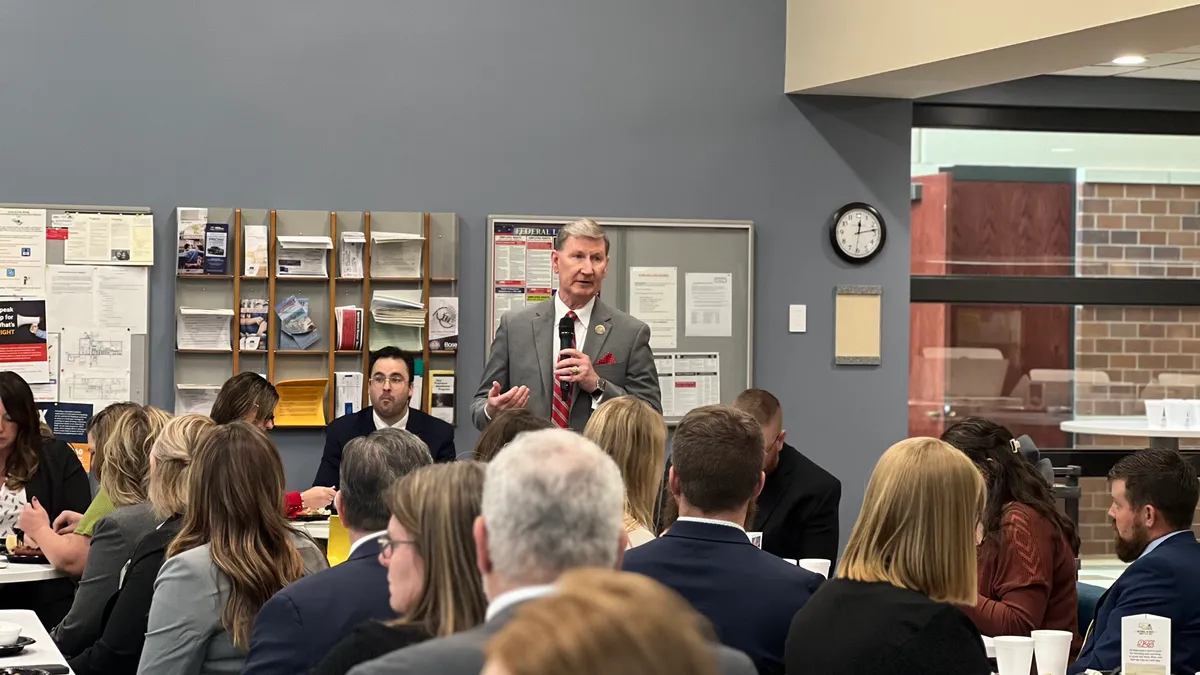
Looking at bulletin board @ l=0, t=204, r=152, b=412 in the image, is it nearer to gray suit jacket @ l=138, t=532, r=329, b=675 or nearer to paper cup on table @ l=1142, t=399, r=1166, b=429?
gray suit jacket @ l=138, t=532, r=329, b=675

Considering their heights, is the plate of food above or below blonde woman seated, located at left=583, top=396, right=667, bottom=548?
below

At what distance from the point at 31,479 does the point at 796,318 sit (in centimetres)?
384

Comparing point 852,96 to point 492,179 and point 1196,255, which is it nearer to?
point 492,179

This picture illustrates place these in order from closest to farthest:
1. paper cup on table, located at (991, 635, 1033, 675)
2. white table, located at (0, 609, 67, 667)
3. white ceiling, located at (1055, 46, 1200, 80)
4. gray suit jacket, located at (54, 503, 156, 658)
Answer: paper cup on table, located at (991, 635, 1033, 675)
white table, located at (0, 609, 67, 667)
gray suit jacket, located at (54, 503, 156, 658)
white ceiling, located at (1055, 46, 1200, 80)

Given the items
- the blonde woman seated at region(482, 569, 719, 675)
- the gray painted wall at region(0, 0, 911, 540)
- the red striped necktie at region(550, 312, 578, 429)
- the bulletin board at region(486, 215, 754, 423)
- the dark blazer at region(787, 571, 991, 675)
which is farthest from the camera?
the bulletin board at region(486, 215, 754, 423)

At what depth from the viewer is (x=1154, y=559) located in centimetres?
357

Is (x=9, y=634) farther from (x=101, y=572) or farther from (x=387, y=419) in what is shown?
(x=387, y=419)

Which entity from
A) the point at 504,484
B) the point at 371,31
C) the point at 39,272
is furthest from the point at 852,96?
the point at 504,484

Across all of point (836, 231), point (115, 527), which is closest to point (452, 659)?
point (115, 527)

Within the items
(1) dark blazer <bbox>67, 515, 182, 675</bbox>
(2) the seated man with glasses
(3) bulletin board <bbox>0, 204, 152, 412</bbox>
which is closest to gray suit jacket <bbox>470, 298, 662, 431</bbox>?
(2) the seated man with glasses

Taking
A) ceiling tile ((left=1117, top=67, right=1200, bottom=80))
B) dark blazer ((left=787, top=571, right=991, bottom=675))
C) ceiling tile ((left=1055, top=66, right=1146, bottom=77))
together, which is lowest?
dark blazer ((left=787, top=571, right=991, bottom=675))

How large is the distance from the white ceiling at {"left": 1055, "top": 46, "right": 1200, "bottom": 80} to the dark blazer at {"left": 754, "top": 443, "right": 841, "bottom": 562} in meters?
3.40

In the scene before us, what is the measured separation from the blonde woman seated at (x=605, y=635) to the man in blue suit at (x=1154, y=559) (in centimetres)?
263

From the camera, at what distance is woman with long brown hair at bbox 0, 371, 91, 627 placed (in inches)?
204
